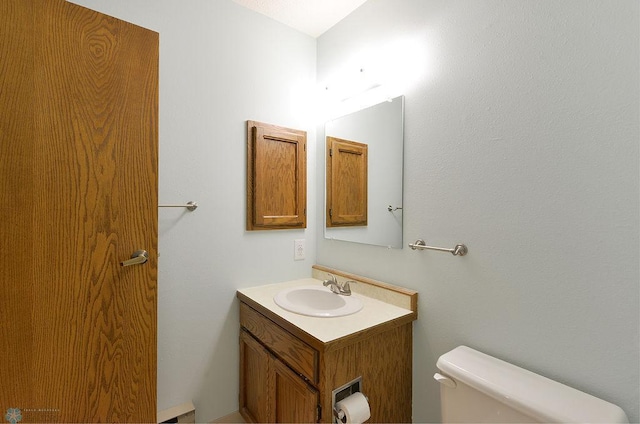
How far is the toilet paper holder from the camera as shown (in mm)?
1136

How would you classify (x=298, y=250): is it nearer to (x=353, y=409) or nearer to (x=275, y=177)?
(x=275, y=177)

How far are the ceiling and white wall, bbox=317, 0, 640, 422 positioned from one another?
0.35 metres

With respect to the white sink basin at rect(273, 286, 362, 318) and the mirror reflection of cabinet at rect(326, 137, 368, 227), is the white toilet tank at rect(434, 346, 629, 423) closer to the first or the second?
the white sink basin at rect(273, 286, 362, 318)

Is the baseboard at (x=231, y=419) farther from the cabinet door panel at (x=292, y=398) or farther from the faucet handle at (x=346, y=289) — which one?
the faucet handle at (x=346, y=289)

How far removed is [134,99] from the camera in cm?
112

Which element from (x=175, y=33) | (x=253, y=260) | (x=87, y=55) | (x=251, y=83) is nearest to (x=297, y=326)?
(x=253, y=260)

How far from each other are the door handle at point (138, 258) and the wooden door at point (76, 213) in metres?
0.02

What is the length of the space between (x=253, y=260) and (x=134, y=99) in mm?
1031

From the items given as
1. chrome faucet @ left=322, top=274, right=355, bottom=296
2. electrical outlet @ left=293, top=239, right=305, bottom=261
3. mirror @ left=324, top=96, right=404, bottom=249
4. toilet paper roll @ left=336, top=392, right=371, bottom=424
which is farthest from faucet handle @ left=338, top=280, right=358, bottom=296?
toilet paper roll @ left=336, top=392, right=371, bottom=424

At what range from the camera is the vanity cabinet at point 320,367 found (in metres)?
1.14

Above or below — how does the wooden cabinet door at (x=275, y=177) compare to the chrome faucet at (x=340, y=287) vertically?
above

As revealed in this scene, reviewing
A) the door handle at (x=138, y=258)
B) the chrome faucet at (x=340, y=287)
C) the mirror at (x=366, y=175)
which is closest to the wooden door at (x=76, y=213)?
the door handle at (x=138, y=258)

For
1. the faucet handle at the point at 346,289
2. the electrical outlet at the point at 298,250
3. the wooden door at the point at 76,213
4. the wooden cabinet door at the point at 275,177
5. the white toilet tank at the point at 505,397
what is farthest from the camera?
the electrical outlet at the point at 298,250

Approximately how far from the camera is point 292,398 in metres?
1.29
